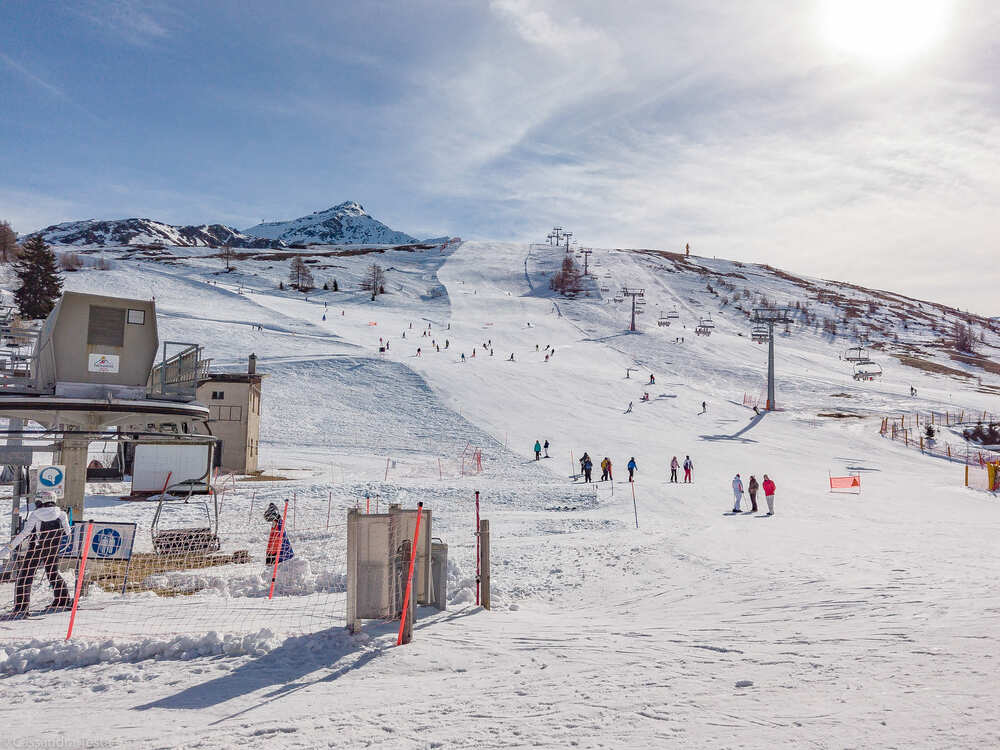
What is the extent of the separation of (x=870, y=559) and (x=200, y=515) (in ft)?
55.6

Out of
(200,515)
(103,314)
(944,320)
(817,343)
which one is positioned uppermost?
(944,320)

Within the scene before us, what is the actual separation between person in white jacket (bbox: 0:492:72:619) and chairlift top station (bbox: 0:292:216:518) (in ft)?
11.8

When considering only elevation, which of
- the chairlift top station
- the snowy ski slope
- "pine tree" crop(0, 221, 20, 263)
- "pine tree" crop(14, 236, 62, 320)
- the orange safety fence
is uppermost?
"pine tree" crop(0, 221, 20, 263)

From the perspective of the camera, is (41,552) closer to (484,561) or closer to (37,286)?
(484,561)

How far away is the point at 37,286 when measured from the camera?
6119 centimetres

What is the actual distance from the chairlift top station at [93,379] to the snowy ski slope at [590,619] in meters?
3.65

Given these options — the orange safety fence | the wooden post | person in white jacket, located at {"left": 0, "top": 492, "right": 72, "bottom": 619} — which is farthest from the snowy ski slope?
the orange safety fence

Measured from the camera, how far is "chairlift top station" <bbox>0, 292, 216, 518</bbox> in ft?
41.5

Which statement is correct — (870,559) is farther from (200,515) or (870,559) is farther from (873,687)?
(200,515)

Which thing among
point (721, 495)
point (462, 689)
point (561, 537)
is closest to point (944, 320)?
point (721, 495)

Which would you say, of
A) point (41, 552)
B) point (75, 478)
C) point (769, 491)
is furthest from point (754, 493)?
point (41, 552)

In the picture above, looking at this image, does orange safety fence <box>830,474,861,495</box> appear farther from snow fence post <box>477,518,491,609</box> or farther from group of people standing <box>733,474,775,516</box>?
snow fence post <box>477,518,491,609</box>

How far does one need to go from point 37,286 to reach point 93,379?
60026 mm

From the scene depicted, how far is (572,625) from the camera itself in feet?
27.3
